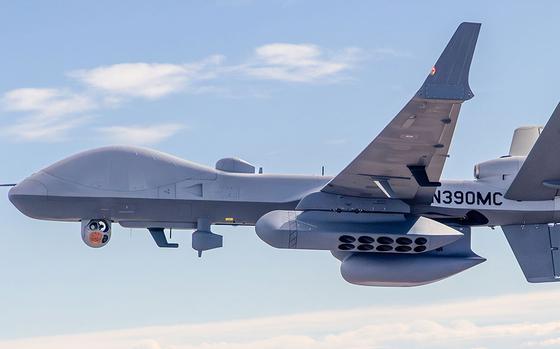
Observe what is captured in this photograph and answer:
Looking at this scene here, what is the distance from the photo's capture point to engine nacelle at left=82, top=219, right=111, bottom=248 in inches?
1693

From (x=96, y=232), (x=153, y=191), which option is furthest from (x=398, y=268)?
(x=96, y=232)

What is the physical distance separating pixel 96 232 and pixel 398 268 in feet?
35.4

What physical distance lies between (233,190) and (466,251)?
865cm

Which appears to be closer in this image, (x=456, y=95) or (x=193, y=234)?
(x=456, y=95)

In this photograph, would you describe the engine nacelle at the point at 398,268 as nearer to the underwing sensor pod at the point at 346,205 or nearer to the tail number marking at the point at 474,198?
the underwing sensor pod at the point at 346,205

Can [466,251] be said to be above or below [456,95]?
below

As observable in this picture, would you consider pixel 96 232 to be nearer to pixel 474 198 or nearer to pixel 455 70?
pixel 474 198

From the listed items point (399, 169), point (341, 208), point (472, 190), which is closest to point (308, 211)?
point (341, 208)

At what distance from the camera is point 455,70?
35.5 metres

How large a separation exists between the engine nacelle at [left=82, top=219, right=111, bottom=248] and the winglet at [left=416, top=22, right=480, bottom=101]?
13516 millimetres

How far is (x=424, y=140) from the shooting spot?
124ft

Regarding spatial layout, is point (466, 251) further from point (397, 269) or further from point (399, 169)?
point (399, 169)

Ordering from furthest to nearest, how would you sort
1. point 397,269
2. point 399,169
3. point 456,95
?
1. point 397,269
2. point 399,169
3. point 456,95

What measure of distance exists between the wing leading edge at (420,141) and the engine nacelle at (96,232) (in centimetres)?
817
